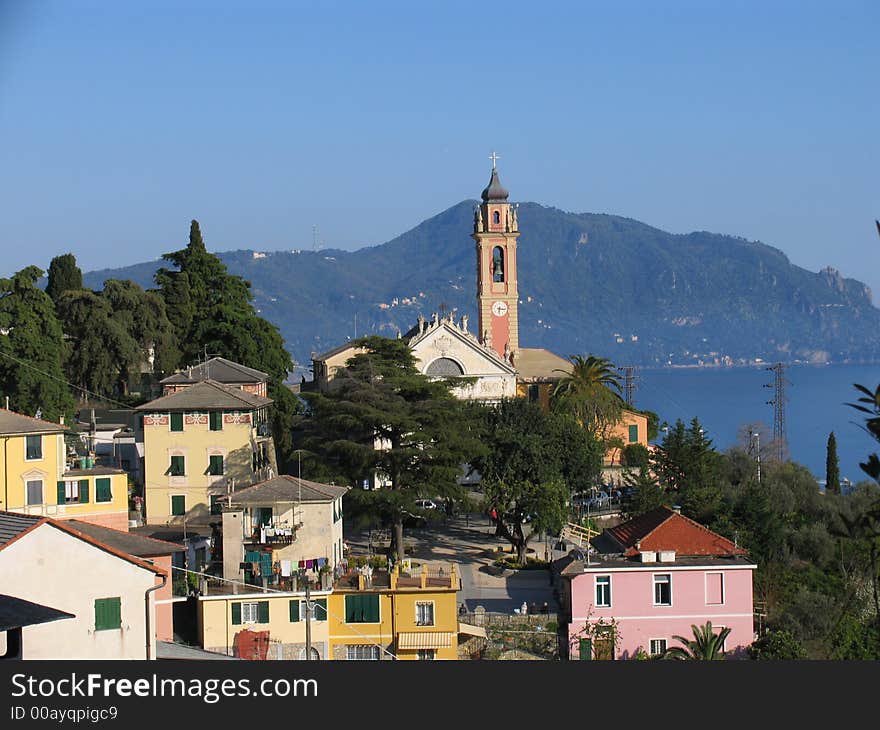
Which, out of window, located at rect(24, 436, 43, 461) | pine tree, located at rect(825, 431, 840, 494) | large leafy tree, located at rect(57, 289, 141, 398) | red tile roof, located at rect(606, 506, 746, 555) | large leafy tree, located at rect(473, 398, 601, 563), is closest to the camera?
red tile roof, located at rect(606, 506, 746, 555)

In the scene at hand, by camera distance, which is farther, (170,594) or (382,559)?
(382,559)

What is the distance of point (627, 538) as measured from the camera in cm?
3325

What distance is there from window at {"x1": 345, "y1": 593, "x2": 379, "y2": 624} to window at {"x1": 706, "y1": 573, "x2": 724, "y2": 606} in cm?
679

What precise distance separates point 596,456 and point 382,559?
10.3m

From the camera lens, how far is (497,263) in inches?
2783

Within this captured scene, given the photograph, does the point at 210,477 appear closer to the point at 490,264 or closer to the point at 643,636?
the point at 643,636

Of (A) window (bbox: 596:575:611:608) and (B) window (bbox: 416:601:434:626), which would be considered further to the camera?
(A) window (bbox: 596:575:611:608)

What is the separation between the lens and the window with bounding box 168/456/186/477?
37719mm

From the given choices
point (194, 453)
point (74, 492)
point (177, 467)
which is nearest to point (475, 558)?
point (194, 453)

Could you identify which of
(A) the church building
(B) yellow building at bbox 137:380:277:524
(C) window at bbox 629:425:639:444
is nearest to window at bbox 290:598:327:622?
(B) yellow building at bbox 137:380:277:524

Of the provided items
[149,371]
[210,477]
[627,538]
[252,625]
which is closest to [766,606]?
[627,538]

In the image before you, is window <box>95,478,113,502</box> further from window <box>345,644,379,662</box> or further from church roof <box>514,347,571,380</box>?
church roof <box>514,347,571,380</box>

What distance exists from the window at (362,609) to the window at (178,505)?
981 centimetres

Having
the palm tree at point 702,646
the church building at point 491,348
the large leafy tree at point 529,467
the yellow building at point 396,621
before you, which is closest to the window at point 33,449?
the yellow building at point 396,621
